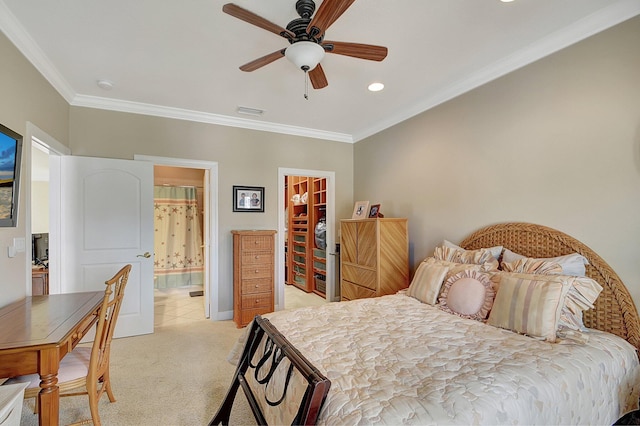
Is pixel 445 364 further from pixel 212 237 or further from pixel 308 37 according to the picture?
pixel 212 237

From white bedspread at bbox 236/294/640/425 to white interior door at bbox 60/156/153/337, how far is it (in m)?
2.21

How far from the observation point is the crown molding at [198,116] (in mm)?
3326

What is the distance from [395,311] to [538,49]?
2336 millimetres

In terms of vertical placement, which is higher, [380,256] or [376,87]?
[376,87]

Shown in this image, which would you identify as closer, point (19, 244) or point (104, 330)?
point (104, 330)

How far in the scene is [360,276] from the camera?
359 cm

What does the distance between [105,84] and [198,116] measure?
1028mm

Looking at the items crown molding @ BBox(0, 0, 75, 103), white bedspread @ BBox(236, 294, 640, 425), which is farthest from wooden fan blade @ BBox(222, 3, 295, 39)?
white bedspread @ BBox(236, 294, 640, 425)

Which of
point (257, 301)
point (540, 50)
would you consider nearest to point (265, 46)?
point (540, 50)

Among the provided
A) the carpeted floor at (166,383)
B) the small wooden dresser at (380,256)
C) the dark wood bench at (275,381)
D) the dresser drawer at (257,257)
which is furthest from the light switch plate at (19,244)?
the small wooden dresser at (380,256)

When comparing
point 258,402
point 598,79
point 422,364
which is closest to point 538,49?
point 598,79

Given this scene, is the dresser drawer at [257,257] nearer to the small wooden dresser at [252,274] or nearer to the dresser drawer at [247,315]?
the small wooden dresser at [252,274]

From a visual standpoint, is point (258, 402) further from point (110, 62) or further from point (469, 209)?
point (110, 62)

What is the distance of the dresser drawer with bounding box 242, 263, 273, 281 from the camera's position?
12.2 ft
